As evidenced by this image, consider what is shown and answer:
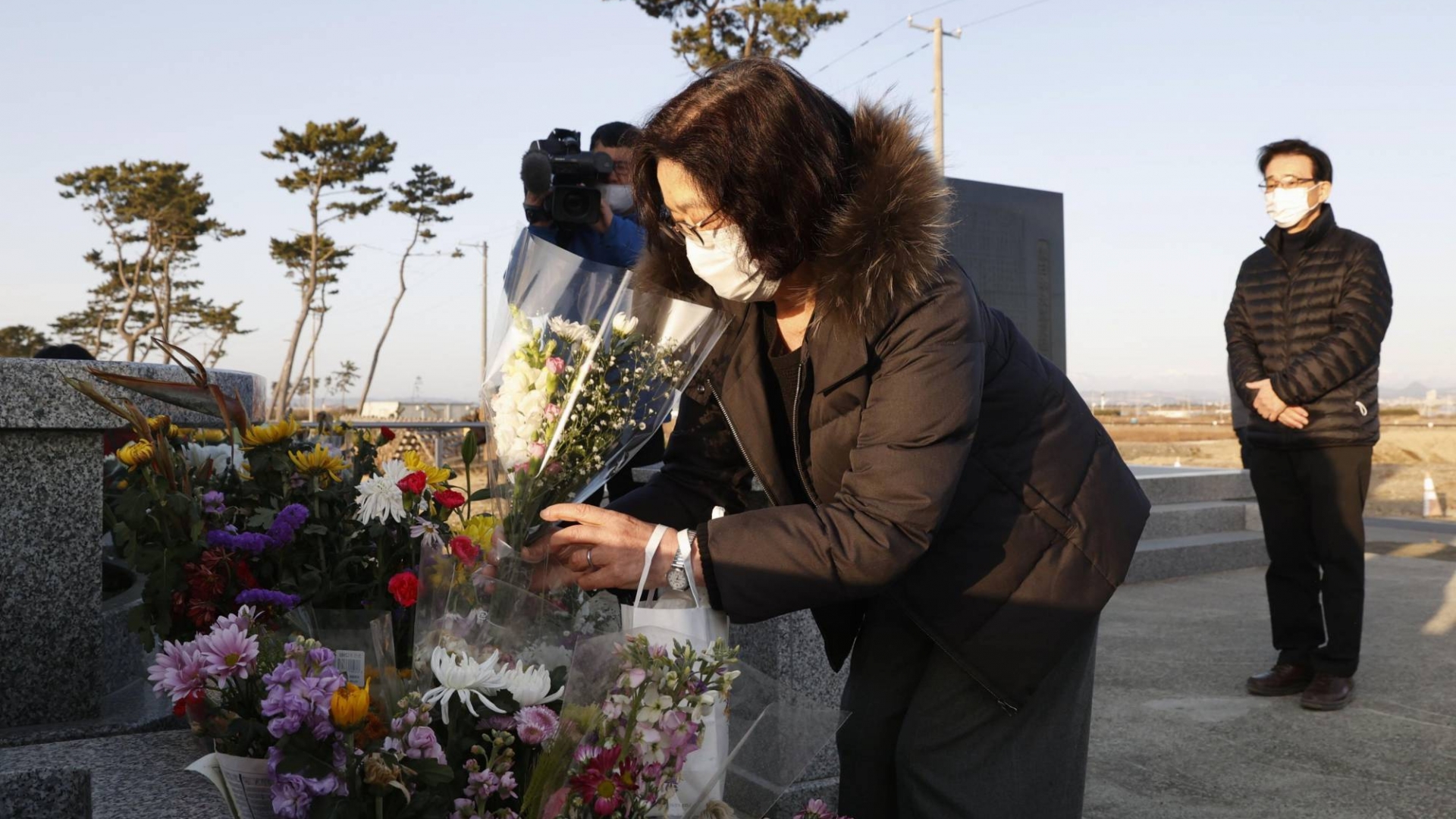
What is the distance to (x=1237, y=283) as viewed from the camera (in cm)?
474

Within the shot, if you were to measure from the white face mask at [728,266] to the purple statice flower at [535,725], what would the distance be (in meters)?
0.66

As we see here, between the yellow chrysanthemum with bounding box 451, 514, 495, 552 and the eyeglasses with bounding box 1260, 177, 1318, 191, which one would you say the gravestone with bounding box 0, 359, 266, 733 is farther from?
the eyeglasses with bounding box 1260, 177, 1318, 191

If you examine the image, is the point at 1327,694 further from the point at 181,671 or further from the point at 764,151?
the point at 181,671

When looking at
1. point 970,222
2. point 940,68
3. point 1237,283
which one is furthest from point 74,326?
point 1237,283

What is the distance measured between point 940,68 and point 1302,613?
771 inches

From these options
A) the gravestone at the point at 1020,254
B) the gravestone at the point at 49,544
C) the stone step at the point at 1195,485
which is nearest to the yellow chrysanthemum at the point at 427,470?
the gravestone at the point at 49,544

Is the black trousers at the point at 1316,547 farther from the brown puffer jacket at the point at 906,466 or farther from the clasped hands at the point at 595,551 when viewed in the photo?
the clasped hands at the point at 595,551

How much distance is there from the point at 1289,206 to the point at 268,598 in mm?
3971

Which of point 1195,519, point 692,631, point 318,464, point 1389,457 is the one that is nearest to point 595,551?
point 692,631

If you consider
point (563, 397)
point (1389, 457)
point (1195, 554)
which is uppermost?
point (563, 397)

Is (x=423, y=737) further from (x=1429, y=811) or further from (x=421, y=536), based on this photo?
(x=1429, y=811)

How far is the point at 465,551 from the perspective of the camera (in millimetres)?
1396

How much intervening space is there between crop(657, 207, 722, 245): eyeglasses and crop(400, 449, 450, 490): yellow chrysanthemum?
56 centimetres

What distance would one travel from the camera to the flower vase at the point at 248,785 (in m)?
1.22
